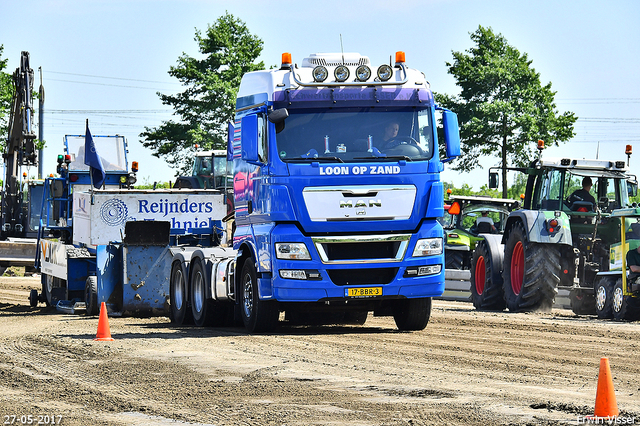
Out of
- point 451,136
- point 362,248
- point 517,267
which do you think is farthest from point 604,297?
point 362,248

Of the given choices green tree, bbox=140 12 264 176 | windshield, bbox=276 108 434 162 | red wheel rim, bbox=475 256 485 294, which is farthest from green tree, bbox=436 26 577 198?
windshield, bbox=276 108 434 162

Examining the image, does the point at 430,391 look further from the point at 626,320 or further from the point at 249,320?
the point at 626,320

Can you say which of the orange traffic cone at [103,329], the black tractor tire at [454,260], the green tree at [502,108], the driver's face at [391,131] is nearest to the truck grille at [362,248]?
the driver's face at [391,131]

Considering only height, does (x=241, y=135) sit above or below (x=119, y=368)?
above

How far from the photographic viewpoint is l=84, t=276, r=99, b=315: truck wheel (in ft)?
58.9

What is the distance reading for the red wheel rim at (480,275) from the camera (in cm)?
2008

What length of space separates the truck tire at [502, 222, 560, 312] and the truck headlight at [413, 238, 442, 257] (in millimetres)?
4299

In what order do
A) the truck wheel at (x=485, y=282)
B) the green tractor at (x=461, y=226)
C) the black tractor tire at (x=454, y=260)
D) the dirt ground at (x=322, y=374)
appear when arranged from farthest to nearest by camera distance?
the black tractor tire at (x=454, y=260)
the green tractor at (x=461, y=226)
the truck wheel at (x=485, y=282)
the dirt ground at (x=322, y=374)

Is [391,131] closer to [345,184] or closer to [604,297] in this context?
[345,184]

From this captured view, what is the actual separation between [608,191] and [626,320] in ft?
10.4

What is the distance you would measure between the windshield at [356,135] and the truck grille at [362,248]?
1.02 m

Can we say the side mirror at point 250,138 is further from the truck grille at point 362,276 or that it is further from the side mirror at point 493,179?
the side mirror at point 493,179

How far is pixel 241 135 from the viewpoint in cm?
1318

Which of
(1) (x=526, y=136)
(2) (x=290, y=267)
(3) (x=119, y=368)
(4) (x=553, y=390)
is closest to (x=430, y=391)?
(4) (x=553, y=390)
